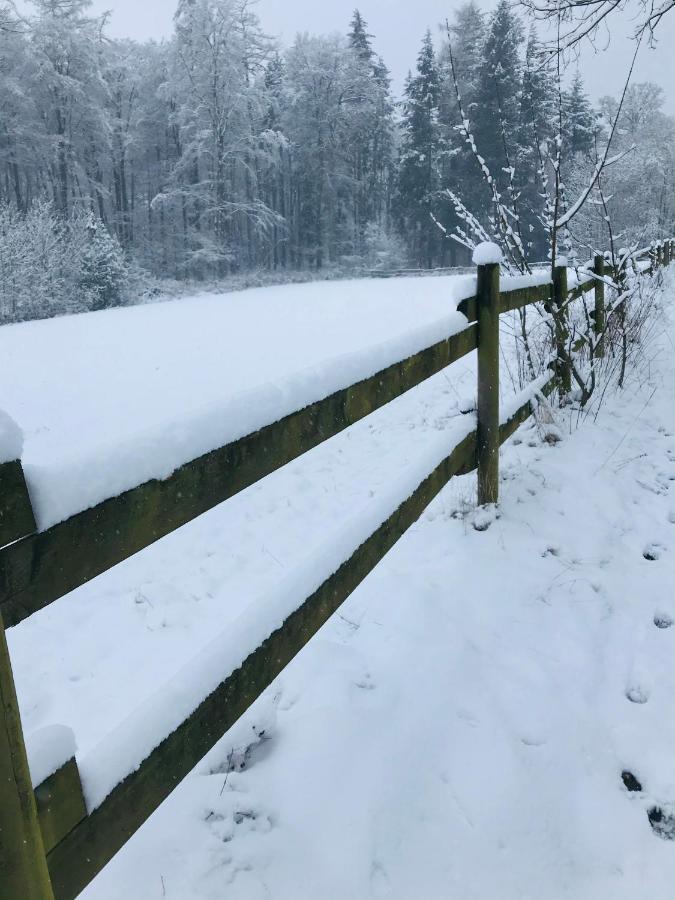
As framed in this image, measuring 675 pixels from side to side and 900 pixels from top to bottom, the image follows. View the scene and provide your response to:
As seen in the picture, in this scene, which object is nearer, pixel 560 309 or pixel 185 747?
pixel 185 747

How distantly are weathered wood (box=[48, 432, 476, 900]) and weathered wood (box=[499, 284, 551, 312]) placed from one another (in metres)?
2.18

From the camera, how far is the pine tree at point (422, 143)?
4266cm

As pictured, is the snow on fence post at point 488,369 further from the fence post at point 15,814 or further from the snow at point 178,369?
the fence post at point 15,814

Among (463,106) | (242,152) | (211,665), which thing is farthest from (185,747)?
(463,106)

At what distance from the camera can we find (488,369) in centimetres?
367

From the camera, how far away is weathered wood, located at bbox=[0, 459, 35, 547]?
2.96 ft

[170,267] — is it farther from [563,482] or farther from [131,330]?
[563,482]

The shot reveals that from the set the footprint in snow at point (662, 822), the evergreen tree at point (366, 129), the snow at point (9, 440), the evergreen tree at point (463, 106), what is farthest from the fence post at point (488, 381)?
the evergreen tree at point (366, 129)

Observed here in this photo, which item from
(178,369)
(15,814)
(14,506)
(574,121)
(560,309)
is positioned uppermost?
(574,121)

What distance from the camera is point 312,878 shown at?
1787 mm

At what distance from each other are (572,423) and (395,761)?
158 inches

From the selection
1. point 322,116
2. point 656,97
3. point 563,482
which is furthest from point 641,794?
point 656,97

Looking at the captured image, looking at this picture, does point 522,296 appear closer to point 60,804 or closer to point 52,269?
point 60,804

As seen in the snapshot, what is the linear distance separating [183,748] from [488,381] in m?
2.79
